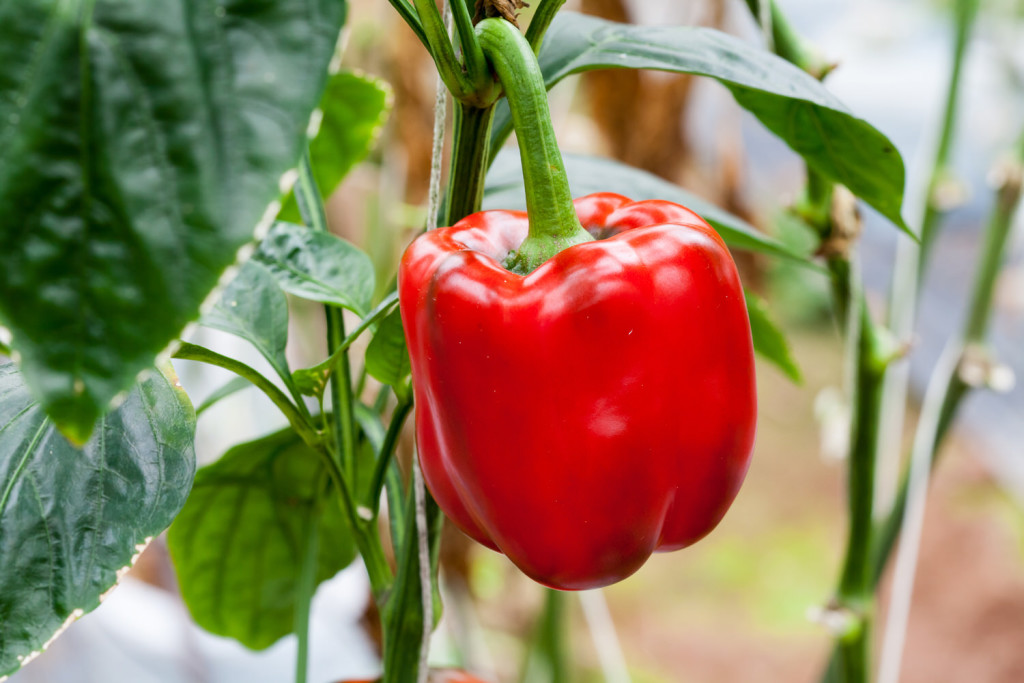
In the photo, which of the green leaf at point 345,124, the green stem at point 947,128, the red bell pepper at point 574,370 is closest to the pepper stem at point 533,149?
the red bell pepper at point 574,370

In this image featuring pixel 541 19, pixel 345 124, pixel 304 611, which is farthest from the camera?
pixel 345 124

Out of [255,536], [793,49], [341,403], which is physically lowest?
[255,536]

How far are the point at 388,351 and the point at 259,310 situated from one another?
0.19 feet

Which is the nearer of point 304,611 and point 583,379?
point 583,379

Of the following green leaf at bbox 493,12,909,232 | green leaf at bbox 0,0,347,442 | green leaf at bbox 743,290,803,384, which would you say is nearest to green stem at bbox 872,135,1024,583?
green leaf at bbox 743,290,803,384

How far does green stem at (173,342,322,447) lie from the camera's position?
31cm

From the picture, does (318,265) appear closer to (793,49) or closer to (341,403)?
(341,403)

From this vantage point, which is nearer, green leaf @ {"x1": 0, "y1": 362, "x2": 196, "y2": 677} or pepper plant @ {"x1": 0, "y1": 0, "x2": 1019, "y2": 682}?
pepper plant @ {"x1": 0, "y1": 0, "x2": 1019, "y2": 682}

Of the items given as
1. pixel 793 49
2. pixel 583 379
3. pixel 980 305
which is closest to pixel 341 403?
pixel 583 379

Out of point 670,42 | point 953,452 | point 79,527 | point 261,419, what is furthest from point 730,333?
point 953,452

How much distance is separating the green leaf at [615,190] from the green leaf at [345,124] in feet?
0.31

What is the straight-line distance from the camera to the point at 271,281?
35 cm

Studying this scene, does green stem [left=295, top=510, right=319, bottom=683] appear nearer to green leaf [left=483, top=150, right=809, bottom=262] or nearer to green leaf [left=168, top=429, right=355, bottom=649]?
green leaf [left=168, top=429, right=355, bottom=649]

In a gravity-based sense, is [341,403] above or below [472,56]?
below
